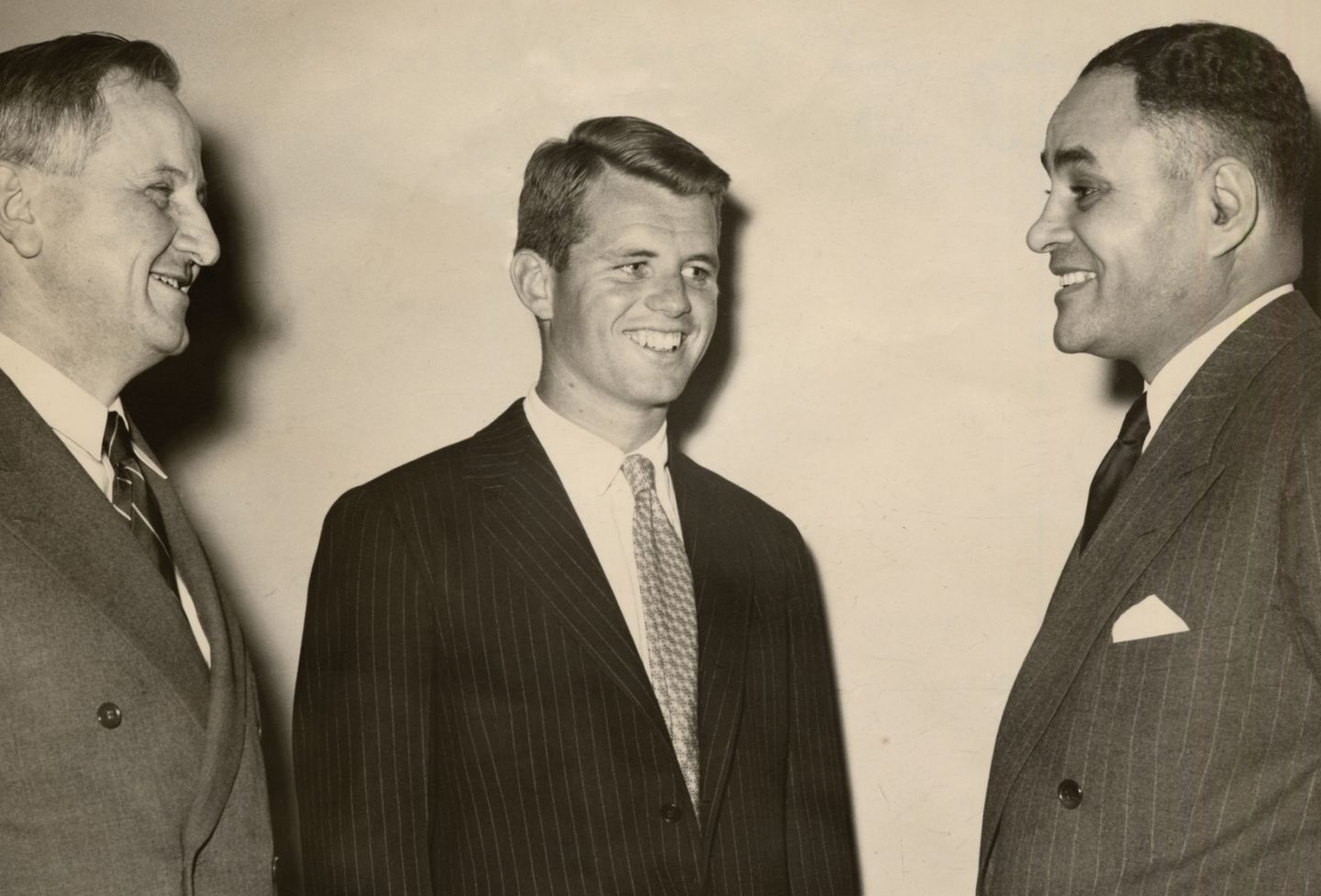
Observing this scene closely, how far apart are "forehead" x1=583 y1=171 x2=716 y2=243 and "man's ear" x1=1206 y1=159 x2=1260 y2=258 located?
0.92m

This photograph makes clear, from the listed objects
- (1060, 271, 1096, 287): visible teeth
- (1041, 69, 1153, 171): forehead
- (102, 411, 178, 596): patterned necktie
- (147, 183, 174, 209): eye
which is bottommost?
(102, 411, 178, 596): patterned necktie

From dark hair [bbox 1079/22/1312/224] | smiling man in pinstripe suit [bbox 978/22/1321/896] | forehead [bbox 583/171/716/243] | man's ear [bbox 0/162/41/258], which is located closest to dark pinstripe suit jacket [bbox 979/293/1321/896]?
smiling man in pinstripe suit [bbox 978/22/1321/896]

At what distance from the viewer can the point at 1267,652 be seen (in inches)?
76.7

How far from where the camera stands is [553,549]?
7.89 feet

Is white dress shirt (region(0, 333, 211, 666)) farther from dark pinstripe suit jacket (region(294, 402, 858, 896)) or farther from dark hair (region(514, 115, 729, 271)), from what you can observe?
dark hair (region(514, 115, 729, 271))

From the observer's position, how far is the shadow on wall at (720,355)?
321 cm

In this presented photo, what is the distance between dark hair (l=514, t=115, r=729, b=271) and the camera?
2.59m

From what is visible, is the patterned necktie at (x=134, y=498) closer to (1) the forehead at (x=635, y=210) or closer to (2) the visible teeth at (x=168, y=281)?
(2) the visible teeth at (x=168, y=281)

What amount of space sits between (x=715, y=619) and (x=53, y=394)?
1.20 meters

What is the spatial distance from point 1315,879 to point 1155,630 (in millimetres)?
402

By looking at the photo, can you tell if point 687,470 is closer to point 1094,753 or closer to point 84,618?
point 1094,753

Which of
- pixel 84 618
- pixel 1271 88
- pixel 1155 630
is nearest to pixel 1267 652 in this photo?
pixel 1155 630

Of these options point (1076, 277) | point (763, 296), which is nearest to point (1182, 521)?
point (1076, 277)

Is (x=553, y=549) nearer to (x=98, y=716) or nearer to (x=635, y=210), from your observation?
(x=635, y=210)
